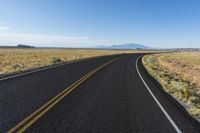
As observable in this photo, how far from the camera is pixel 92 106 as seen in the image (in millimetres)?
7008

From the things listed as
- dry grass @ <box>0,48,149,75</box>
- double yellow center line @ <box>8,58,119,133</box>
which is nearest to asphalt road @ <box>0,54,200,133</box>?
double yellow center line @ <box>8,58,119,133</box>

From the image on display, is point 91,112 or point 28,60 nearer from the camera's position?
point 91,112

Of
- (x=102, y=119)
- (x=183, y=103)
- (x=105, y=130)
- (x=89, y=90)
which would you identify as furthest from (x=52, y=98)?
(x=183, y=103)

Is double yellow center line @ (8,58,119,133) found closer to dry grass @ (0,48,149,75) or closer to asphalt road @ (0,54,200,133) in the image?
asphalt road @ (0,54,200,133)

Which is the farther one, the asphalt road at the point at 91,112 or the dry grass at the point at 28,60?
the dry grass at the point at 28,60

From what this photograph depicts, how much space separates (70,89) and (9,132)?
496 centimetres

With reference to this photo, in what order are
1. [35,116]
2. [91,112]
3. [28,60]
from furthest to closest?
[28,60] → [91,112] → [35,116]

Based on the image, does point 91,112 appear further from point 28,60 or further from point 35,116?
point 28,60

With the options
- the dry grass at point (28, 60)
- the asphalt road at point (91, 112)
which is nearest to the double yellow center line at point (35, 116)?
the asphalt road at point (91, 112)

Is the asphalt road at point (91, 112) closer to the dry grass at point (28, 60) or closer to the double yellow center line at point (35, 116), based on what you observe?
the double yellow center line at point (35, 116)

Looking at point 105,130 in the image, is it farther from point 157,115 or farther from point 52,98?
point 52,98

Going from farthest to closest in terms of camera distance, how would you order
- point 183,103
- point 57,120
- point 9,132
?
point 183,103 < point 57,120 < point 9,132

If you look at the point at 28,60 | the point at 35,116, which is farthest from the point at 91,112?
the point at 28,60

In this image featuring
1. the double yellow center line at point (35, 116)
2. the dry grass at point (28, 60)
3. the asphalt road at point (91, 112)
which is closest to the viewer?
the double yellow center line at point (35, 116)
